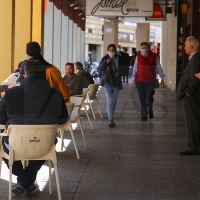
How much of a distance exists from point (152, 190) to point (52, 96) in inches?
55.9

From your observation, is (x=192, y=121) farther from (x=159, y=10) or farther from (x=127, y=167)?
(x=159, y=10)

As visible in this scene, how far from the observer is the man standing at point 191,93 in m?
7.96

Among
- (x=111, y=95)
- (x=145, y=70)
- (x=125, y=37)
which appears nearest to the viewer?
(x=111, y=95)

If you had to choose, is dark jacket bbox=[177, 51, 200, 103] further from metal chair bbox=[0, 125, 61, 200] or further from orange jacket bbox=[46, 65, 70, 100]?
metal chair bbox=[0, 125, 61, 200]

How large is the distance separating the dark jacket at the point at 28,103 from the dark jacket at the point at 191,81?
2.71m

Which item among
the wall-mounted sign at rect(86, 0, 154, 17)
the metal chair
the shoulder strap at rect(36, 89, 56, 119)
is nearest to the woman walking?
the wall-mounted sign at rect(86, 0, 154, 17)

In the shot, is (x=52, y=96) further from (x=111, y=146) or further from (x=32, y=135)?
(x=111, y=146)

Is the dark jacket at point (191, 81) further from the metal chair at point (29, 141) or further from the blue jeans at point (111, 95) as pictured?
the blue jeans at point (111, 95)

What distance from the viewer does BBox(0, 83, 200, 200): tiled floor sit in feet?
19.9

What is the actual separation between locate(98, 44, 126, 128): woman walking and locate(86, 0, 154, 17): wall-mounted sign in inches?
180

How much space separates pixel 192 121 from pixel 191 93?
1.45 feet

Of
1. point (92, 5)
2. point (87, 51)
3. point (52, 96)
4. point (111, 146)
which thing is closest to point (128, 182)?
point (52, 96)

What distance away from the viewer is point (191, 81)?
26.2 ft

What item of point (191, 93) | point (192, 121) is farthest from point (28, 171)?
point (192, 121)
